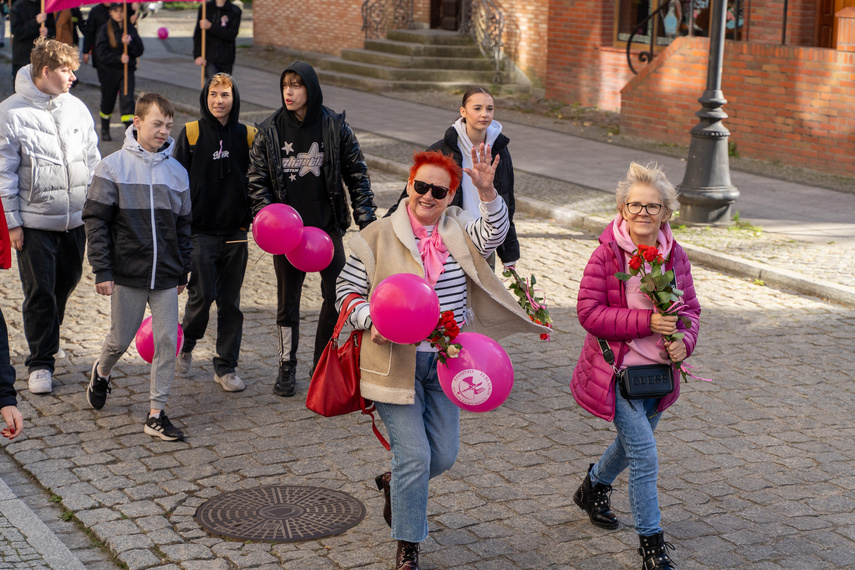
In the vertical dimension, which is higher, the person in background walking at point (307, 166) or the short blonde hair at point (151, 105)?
the short blonde hair at point (151, 105)

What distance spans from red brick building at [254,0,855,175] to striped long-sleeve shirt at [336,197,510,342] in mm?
11081

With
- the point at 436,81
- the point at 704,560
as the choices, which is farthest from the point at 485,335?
the point at 436,81

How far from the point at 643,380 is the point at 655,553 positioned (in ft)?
2.53

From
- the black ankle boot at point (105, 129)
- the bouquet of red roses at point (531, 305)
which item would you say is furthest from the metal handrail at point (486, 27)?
the bouquet of red roses at point (531, 305)

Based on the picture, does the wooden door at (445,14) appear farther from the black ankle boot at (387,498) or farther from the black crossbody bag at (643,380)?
the black crossbody bag at (643,380)

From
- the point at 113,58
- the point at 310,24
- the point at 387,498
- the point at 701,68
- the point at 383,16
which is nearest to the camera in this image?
the point at 387,498

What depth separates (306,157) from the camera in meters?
7.04

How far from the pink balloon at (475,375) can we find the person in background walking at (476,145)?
2.04 m

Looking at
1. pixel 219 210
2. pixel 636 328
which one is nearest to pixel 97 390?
pixel 219 210

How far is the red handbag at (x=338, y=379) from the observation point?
4898mm

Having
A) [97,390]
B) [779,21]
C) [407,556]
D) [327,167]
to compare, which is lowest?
[407,556]

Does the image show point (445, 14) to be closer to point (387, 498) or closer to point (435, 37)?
point (435, 37)

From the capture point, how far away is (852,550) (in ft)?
17.2

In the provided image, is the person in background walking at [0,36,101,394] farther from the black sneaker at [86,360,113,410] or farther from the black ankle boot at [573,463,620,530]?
the black ankle boot at [573,463,620,530]
